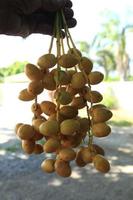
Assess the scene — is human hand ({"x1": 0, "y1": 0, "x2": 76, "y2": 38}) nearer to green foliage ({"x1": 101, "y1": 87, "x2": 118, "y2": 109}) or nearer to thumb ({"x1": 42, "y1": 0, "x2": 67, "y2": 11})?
thumb ({"x1": 42, "y1": 0, "x2": 67, "y2": 11})

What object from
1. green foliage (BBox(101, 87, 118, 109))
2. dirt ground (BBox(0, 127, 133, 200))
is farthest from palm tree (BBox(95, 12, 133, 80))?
dirt ground (BBox(0, 127, 133, 200))

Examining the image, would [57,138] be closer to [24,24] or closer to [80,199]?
[24,24]

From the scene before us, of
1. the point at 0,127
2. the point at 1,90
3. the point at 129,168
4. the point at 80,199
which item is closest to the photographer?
the point at 80,199

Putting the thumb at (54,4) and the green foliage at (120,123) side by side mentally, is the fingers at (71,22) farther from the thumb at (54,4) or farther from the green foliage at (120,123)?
the green foliage at (120,123)

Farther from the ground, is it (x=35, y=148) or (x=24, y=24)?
(x=24, y=24)

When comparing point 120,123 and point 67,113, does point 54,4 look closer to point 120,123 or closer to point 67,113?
point 67,113

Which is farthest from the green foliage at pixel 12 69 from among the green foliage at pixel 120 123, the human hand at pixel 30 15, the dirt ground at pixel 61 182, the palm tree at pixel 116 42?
the human hand at pixel 30 15

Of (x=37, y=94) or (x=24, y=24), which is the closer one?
(x=37, y=94)

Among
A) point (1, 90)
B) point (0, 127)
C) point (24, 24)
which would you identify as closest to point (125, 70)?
point (1, 90)
